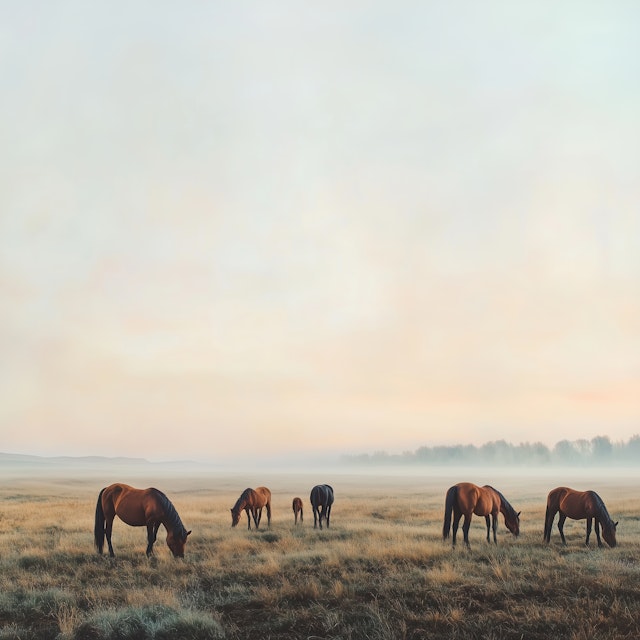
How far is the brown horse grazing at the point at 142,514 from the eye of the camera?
13672 mm

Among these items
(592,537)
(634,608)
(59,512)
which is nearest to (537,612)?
(634,608)

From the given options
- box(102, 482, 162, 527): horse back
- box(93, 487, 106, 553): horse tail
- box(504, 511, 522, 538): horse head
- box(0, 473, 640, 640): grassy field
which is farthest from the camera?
box(504, 511, 522, 538): horse head

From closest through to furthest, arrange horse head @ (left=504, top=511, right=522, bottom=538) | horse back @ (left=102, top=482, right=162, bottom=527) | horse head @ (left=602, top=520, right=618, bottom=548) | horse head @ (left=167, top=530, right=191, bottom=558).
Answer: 1. horse head @ (left=167, top=530, right=191, bottom=558)
2. horse back @ (left=102, top=482, right=162, bottom=527)
3. horse head @ (left=602, top=520, right=618, bottom=548)
4. horse head @ (left=504, top=511, right=522, bottom=538)

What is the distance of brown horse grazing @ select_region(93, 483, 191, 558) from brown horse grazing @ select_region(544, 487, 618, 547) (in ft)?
37.0

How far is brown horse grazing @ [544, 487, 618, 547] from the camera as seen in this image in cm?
1484

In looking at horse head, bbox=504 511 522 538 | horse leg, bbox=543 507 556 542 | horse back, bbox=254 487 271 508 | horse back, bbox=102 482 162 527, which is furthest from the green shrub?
horse back, bbox=254 487 271 508

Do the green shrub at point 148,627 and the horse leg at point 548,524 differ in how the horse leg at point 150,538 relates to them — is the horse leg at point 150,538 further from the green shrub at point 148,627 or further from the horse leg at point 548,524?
the horse leg at point 548,524

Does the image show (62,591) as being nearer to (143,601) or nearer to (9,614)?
(9,614)

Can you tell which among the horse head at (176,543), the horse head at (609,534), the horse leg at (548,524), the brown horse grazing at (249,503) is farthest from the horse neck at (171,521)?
the horse head at (609,534)

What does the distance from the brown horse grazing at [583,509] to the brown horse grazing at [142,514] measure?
1126cm

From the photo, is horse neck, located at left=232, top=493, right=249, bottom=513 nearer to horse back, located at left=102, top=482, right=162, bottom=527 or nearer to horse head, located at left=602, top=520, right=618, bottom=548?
horse back, located at left=102, top=482, right=162, bottom=527

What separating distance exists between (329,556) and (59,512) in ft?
65.9

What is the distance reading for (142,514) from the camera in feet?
45.8

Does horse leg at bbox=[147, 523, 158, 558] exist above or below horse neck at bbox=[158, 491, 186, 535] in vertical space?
below
